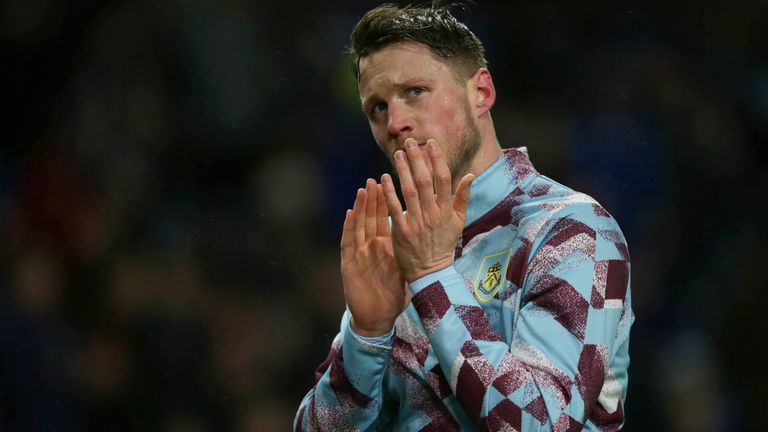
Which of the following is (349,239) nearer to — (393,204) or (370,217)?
(370,217)

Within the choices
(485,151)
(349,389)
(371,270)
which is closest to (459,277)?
(371,270)

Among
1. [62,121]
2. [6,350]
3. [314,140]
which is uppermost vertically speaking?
[62,121]

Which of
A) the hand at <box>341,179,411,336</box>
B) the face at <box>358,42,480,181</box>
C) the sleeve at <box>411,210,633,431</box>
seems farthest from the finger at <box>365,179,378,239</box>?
the sleeve at <box>411,210,633,431</box>

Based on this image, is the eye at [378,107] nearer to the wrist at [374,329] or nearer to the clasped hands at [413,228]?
the clasped hands at [413,228]

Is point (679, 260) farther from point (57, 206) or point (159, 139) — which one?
point (57, 206)

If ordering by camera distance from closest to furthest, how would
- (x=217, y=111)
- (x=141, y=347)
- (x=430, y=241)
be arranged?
(x=430, y=241)
(x=141, y=347)
(x=217, y=111)

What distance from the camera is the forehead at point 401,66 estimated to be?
2.13 m

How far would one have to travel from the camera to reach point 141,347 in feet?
11.8

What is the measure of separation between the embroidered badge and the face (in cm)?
23

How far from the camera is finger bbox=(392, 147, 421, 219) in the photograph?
5.84ft

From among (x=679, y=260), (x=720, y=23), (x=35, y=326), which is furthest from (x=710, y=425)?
(x=35, y=326)

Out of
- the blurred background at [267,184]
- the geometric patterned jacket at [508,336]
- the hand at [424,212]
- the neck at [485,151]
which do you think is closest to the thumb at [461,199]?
the hand at [424,212]

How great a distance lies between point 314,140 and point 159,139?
1.81ft

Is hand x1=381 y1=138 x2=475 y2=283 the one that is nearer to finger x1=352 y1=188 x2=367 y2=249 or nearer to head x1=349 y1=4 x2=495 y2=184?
finger x1=352 y1=188 x2=367 y2=249
